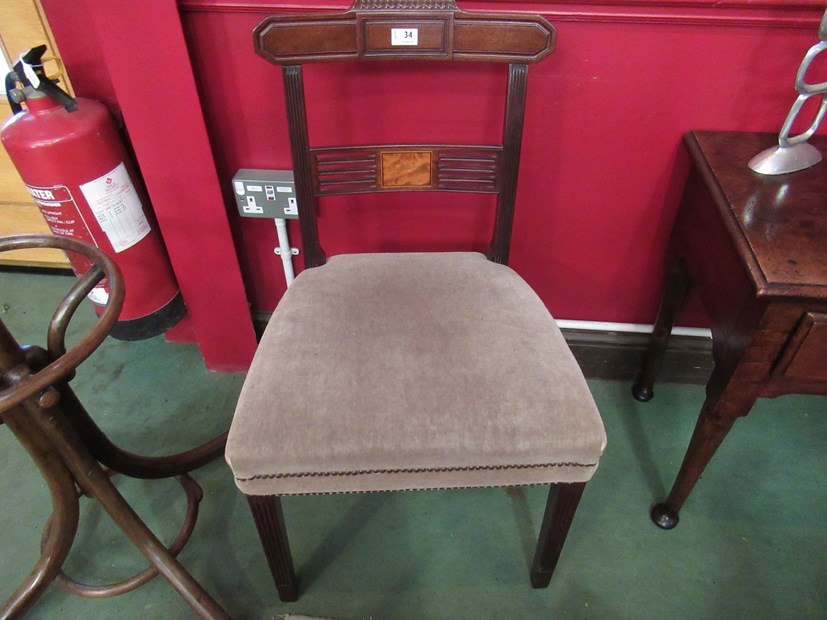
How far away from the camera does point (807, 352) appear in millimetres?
851

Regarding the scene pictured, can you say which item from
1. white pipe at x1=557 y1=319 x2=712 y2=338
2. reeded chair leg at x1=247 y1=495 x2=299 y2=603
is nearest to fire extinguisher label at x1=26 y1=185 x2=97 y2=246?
reeded chair leg at x1=247 y1=495 x2=299 y2=603

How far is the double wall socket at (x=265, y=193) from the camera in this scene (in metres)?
1.23

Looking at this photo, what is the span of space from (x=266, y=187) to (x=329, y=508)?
729mm

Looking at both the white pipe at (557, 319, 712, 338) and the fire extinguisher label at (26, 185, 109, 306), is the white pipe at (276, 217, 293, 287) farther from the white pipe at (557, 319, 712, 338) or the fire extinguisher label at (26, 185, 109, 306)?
the white pipe at (557, 319, 712, 338)

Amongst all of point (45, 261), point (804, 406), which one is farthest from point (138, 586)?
point (804, 406)

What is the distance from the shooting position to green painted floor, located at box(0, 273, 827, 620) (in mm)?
1123

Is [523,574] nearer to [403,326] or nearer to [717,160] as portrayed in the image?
[403,326]

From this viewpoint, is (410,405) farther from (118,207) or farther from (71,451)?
(118,207)

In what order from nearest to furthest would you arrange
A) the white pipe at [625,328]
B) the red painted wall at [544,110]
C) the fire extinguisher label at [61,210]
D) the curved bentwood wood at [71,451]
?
the curved bentwood wood at [71,451], the red painted wall at [544,110], the fire extinguisher label at [61,210], the white pipe at [625,328]

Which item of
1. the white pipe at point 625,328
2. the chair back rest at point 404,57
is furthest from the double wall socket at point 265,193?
the white pipe at point 625,328

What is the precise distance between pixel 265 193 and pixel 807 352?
1.05 m

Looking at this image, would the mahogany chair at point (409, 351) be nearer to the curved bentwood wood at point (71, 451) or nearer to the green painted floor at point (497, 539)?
the green painted floor at point (497, 539)

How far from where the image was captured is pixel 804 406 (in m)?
1.49

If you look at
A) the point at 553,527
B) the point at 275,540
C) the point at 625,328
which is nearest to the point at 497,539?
the point at 553,527
